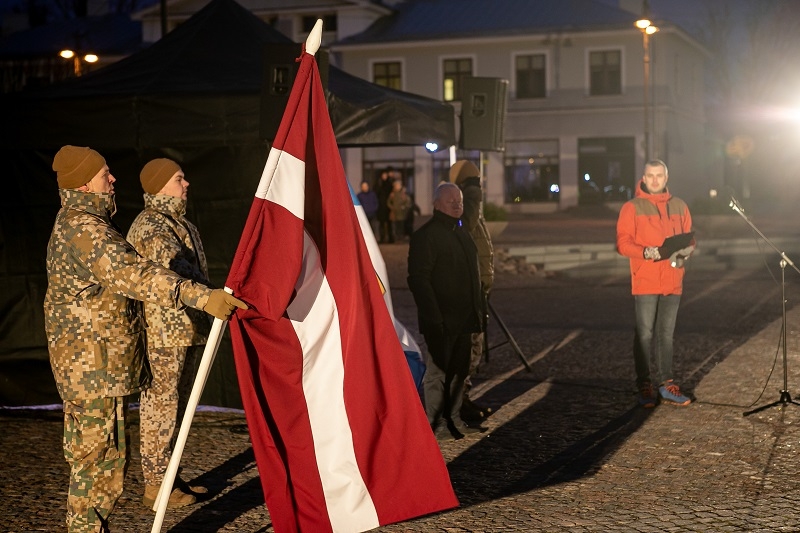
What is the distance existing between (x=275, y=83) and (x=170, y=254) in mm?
2315

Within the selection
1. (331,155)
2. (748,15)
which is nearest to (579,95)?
(748,15)

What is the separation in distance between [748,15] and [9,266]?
53706 millimetres

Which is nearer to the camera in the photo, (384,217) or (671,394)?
(671,394)

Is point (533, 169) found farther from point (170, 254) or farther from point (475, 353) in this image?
point (170, 254)

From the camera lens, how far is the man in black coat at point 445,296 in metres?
8.18

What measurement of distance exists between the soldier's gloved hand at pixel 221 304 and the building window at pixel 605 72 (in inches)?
1780

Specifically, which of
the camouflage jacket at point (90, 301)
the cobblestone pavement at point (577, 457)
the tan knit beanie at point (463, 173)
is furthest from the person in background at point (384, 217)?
the camouflage jacket at point (90, 301)

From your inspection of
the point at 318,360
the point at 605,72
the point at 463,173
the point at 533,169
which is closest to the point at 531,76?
the point at 605,72

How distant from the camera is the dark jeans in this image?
9.30 meters

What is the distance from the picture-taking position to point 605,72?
48500 millimetres

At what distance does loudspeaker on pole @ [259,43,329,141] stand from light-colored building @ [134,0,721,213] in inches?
1523

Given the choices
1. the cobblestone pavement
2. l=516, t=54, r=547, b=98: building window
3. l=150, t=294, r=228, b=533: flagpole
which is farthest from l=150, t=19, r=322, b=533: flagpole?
l=516, t=54, r=547, b=98: building window

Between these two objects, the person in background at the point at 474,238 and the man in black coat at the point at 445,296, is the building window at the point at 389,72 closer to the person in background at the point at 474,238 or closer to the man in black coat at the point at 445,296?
the person in background at the point at 474,238

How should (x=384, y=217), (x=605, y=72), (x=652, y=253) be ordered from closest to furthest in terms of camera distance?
(x=652, y=253), (x=384, y=217), (x=605, y=72)
